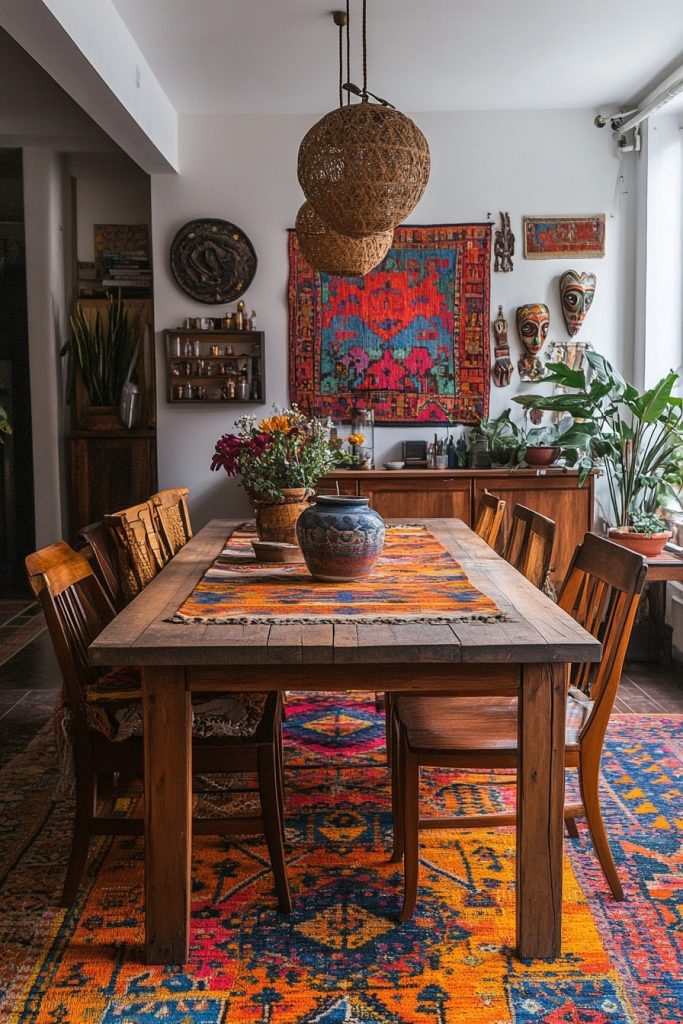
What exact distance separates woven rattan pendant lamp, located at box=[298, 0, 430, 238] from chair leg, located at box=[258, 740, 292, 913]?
1.69 metres

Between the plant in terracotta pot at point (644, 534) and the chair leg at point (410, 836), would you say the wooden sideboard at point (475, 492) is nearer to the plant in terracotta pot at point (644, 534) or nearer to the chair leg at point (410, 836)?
the plant in terracotta pot at point (644, 534)

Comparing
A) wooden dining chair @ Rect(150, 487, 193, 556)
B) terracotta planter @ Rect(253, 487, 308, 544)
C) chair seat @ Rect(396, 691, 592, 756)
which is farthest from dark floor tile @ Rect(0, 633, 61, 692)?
chair seat @ Rect(396, 691, 592, 756)

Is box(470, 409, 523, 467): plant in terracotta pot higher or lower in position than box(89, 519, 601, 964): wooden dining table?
higher

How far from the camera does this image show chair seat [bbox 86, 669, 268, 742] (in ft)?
8.23

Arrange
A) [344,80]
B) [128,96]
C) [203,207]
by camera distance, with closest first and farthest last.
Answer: [128,96]
[344,80]
[203,207]

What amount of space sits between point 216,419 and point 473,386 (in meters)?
1.73

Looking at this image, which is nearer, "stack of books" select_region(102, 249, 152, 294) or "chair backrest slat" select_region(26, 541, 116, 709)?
"chair backrest slat" select_region(26, 541, 116, 709)

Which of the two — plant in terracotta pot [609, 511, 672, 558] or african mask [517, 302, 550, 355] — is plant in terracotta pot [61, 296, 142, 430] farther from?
plant in terracotta pot [609, 511, 672, 558]

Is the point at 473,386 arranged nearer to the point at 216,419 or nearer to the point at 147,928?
the point at 216,419

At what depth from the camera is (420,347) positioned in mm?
6191

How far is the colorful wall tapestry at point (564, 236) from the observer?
20.1 ft

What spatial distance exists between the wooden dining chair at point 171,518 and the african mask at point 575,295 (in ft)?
9.68

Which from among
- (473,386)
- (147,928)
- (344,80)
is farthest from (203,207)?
(147,928)

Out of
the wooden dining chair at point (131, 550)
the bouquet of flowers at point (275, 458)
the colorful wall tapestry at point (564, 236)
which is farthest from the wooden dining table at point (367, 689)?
the colorful wall tapestry at point (564, 236)
